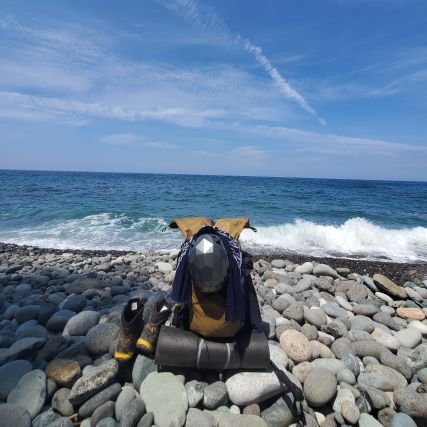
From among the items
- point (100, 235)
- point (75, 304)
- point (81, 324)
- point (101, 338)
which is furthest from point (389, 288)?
point (100, 235)

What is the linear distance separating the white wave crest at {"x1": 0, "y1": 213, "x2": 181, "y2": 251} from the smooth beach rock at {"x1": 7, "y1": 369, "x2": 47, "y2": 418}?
847 cm

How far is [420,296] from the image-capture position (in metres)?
6.16

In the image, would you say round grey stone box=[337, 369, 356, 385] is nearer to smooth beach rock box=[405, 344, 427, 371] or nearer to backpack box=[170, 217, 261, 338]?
smooth beach rock box=[405, 344, 427, 371]

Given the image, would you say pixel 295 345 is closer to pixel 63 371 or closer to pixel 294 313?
pixel 294 313

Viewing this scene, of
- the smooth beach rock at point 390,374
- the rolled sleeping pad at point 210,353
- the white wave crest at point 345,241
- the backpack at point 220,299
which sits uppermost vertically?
the backpack at point 220,299

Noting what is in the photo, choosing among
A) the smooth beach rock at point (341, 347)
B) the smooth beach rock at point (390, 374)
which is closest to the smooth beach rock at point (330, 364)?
the smooth beach rock at point (341, 347)

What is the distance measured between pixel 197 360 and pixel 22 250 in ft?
32.4

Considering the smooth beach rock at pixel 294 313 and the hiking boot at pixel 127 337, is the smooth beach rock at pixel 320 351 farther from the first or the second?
the hiking boot at pixel 127 337

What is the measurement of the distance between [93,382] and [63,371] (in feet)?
1.18

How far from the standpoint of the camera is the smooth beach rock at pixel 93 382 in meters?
2.56

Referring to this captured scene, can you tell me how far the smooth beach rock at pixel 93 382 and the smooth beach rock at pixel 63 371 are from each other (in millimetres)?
122

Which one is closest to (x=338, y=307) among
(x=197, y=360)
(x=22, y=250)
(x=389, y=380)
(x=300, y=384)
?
(x=389, y=380)

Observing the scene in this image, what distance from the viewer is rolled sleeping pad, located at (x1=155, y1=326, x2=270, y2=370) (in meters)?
2.78

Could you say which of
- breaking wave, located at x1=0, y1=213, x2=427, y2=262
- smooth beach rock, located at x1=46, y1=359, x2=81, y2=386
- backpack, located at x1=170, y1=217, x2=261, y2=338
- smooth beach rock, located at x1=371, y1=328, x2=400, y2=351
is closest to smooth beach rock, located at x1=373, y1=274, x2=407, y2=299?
smooth beach rock, located at x1=371, y1=328, x2=400, y2=351
